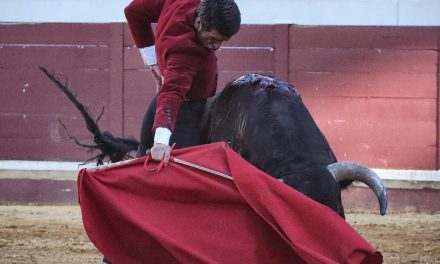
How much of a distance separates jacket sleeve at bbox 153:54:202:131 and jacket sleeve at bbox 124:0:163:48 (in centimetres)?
41

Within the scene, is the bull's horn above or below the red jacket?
below

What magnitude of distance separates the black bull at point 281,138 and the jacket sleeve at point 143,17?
1.13ft

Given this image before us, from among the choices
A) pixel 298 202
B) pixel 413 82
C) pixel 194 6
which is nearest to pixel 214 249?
pixel 298 202

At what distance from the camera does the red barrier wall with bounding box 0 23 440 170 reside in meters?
6.78

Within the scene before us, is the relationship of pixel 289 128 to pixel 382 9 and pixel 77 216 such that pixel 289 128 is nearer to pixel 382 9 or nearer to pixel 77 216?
pixel 77 216

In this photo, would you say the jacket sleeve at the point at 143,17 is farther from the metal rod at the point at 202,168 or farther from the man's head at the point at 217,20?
the metal rod at the point at 202,168

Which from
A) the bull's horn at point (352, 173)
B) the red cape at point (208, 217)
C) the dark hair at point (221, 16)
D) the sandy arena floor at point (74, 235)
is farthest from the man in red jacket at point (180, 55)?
the sandy arena floor at point (74, 235)

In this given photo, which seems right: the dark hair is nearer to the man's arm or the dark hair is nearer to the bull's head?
the bull's head

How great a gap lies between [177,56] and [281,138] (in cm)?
39

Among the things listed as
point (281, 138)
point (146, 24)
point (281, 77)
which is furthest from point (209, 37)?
point (281, 77)

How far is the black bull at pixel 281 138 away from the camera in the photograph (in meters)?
2.85

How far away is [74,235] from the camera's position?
547cm

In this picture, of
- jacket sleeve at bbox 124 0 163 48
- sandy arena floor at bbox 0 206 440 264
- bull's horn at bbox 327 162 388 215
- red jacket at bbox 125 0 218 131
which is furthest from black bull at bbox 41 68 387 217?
sandy arena floor at bbox 0 206 440 264

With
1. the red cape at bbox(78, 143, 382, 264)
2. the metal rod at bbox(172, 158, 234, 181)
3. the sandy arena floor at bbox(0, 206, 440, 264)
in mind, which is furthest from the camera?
the sandy arena floor at bbox(0, 206, 440, 264)
